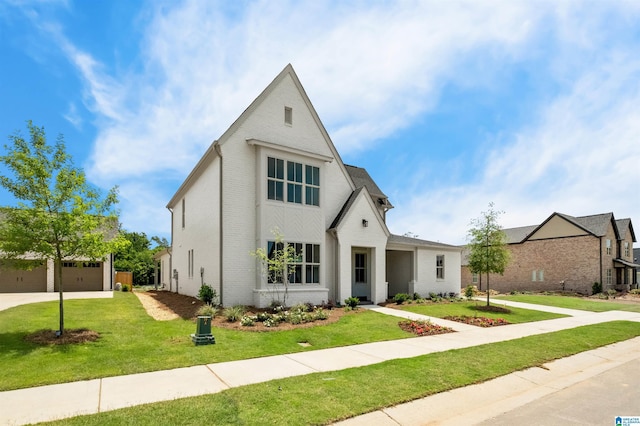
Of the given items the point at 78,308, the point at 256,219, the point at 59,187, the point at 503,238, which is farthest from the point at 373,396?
the point at 503,238

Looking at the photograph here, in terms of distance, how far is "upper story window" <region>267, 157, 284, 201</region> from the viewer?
652 inches

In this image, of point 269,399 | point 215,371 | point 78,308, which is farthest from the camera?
point 78,308

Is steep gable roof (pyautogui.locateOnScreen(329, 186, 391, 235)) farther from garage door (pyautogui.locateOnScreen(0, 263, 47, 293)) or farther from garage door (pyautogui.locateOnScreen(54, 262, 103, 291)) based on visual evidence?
garage door (pyautogui.locateOnScreen(0, 263, 47, 293))

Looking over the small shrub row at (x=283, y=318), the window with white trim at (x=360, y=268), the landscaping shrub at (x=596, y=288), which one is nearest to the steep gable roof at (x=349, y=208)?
the window with white trim at (x=360, y=268)

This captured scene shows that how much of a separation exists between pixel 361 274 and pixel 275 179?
727 cm

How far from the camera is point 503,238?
20344 millimetres

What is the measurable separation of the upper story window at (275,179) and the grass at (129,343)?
594 centimetres

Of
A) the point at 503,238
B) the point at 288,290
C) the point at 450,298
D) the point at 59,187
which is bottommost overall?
the point at 450,298

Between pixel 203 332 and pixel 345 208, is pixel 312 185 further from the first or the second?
pixel 203 332

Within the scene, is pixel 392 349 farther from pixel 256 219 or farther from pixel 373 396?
pixel 256 219

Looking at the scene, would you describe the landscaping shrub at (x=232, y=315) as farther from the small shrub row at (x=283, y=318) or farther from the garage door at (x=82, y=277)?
the garage door at (x=82, y=277)

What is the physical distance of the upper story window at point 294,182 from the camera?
1666 centimetres

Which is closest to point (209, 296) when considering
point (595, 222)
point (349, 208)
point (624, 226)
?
point (349, 208)

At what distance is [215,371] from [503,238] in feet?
57.1
